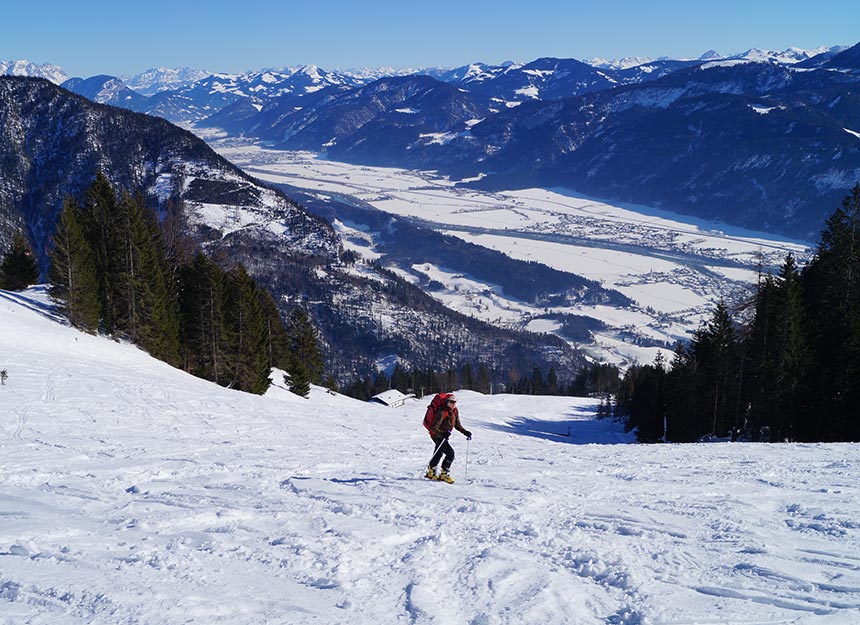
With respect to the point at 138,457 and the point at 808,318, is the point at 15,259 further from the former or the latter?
the point at 808,318

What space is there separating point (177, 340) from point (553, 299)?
168 meters

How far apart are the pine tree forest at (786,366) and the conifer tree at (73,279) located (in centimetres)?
4037

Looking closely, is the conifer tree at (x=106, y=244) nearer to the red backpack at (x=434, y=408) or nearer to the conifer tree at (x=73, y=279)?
the conifer tree at (x=73, y=279)

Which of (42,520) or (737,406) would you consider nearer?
(42,520)

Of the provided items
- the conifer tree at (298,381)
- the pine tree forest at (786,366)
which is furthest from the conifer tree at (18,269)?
the pine tree forest at (786,366)

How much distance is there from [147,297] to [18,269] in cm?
2074

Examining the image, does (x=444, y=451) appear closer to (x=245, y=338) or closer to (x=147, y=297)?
(x=245, y=338)

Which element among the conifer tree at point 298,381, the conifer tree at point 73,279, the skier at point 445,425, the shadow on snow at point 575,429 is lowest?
the shadow on snow at point 575,429

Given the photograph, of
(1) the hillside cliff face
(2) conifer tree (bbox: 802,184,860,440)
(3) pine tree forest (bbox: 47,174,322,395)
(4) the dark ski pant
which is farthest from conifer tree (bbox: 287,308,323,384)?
(1) the hillside cliff face

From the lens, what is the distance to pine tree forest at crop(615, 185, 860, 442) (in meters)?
32.0

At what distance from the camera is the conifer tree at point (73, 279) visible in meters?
34.8

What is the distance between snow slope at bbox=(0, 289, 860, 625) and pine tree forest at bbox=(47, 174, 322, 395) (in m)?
20.4

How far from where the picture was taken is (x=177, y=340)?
134 feet

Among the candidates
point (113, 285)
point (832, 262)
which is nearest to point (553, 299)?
point (832, 262)
